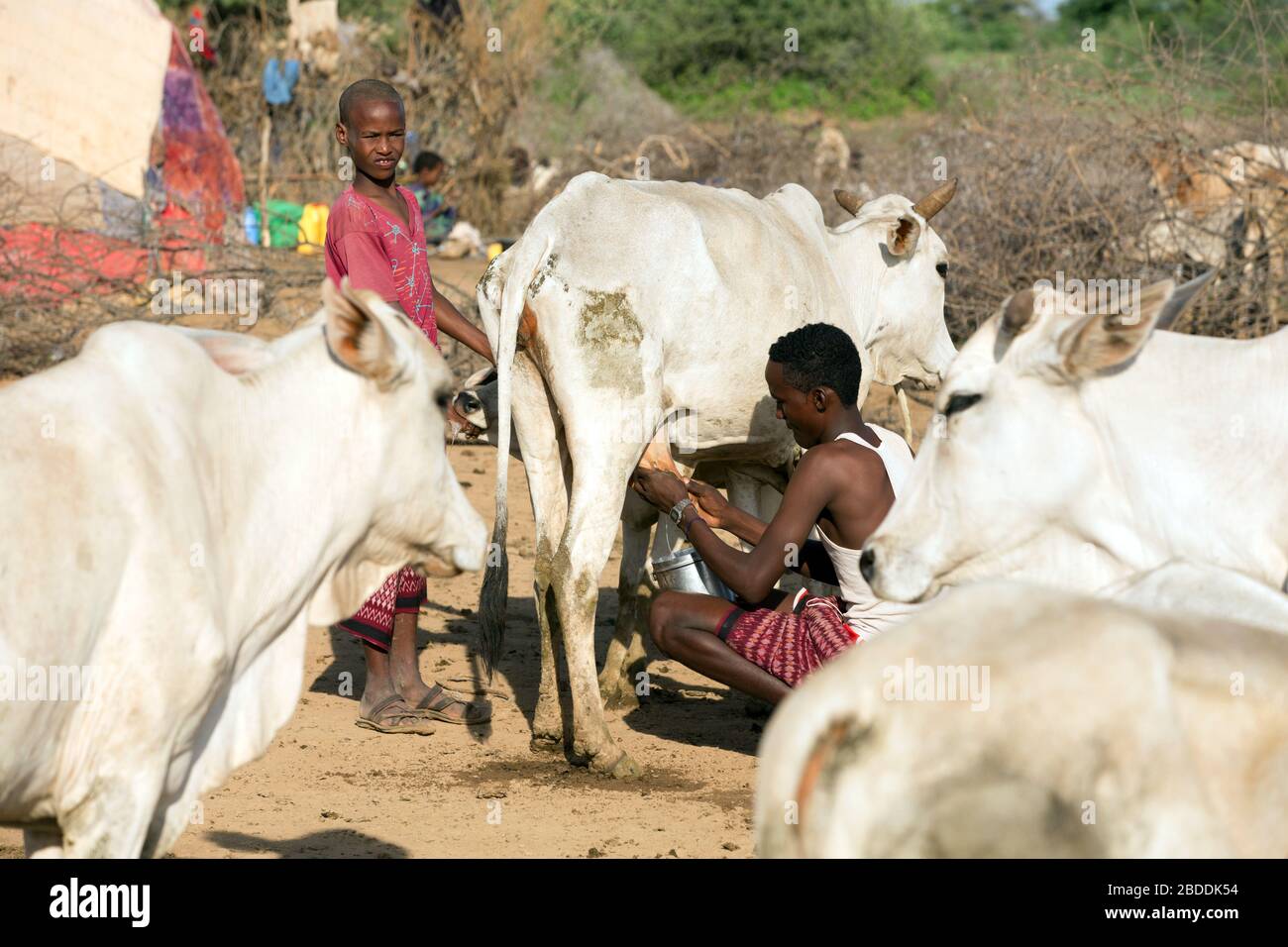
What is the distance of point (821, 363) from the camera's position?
4.45m

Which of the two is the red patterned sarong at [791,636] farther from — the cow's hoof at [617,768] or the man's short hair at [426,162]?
the man's short hair at [426,162]

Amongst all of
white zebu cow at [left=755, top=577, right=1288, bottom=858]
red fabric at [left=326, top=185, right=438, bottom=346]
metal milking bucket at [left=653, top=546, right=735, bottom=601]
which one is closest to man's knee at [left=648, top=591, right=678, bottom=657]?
metal milking bucket at [left=653, top=546, right=735, bottom=601]

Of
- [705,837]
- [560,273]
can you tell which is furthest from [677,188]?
[705,837]

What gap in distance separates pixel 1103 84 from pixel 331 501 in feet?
25.8

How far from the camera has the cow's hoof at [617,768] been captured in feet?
15.7

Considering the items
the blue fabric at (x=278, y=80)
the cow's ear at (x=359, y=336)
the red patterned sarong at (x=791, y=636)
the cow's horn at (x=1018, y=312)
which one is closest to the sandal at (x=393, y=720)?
the red patterned sarong at (x=791, y=636)

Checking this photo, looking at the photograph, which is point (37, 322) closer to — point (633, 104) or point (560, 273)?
point (560, 273)

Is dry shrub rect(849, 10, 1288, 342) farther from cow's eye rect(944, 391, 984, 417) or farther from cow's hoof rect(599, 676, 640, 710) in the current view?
cow's eye rect(944, 391, 984, 417)

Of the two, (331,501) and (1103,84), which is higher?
(1103,84)

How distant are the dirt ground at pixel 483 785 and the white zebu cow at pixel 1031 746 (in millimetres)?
2037

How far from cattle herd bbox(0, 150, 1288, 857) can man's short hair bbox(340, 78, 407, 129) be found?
1886mm

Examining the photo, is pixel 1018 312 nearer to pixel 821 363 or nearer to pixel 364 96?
pixel 821 363

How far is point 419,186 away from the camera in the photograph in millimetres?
13664
